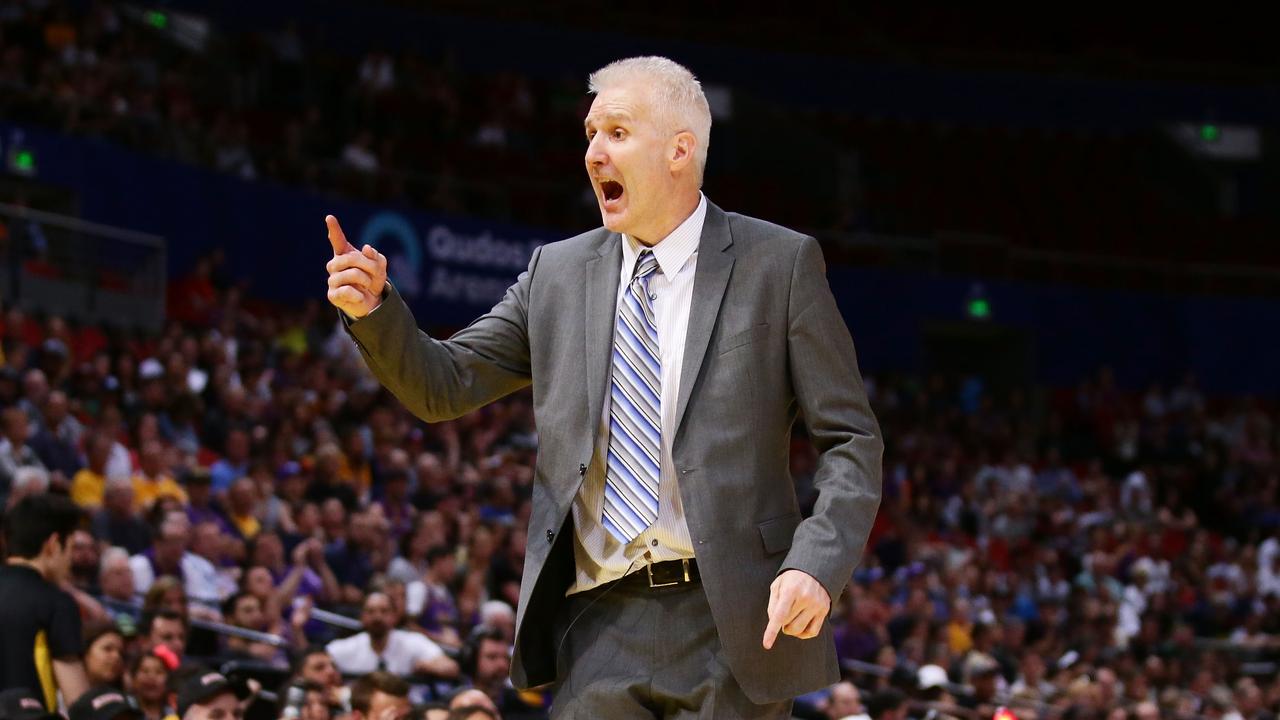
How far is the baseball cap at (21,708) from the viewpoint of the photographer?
17.5ft

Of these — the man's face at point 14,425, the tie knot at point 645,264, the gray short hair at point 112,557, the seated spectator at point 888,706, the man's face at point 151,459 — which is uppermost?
the tie knot at point 645,264

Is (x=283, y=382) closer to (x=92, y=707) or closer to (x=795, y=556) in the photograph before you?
(x=92, y=707)

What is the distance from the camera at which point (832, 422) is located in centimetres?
296

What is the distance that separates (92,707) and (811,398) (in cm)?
367

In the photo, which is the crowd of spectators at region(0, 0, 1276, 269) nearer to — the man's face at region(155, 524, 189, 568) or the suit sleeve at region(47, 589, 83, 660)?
the man's face at region(155, 524, 189, 568)

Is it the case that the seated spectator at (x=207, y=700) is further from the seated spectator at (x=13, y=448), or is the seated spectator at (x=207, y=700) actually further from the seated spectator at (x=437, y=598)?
the seated spectator at (x=13, y=448)

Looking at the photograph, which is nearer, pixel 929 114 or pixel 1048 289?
pixel 1048 289

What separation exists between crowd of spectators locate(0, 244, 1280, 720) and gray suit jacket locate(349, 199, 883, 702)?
3211 millimetres

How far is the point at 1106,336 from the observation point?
75.3ft

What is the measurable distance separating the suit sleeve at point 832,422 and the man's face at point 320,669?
15.0 ft

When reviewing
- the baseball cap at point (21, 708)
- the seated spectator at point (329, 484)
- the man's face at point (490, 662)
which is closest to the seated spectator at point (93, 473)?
the seated spectator at point (329, 484)

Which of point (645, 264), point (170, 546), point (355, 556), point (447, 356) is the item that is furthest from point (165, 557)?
point (645, 264)

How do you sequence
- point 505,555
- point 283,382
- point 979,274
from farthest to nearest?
1. point 979,274
2. point 283,382
3. point 505,555

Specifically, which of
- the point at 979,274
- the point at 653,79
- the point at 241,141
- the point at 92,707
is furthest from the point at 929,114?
the point at 653,79
